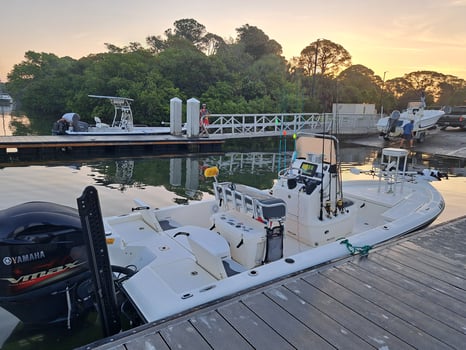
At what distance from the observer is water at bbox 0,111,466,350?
2.88m

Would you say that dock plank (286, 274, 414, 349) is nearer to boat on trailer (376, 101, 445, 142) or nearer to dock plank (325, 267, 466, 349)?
dock plank (325, 267, 466, 349)

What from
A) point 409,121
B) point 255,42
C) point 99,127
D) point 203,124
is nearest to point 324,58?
point 255,42

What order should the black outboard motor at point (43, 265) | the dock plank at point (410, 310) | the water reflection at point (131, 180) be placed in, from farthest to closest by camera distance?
the water reflection at point (131, 180)
the black outboard motor at point (43, 265)
the dock plank at point (410, 310)

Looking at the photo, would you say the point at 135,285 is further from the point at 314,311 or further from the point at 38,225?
the point at 314,311

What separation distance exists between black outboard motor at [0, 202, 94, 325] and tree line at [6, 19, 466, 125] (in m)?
18.0

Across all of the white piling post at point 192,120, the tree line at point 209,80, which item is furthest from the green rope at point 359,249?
the tree line at point 209,80

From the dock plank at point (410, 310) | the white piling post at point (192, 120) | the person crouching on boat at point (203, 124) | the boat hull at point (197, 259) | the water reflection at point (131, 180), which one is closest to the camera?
the dock plank at point (410, 310)

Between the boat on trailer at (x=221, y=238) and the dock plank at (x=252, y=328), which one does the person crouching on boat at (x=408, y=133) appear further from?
the dock plank at (x=252, y=328)

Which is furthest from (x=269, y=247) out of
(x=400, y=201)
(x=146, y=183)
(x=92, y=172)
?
(x=92, y=172)

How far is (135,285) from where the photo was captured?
2641 millimetres

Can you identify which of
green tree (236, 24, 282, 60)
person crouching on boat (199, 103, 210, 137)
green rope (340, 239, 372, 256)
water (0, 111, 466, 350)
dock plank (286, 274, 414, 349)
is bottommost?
water (0, 111, 466, 350)

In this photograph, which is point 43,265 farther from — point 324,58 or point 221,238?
point 324,58

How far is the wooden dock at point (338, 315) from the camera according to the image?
197 cm

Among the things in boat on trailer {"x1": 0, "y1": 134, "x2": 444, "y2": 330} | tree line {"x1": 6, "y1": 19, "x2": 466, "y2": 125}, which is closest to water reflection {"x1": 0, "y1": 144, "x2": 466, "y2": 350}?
boat on trailer {"x1": 0, "y1": 134, "x2": 444, "y2": 330}
